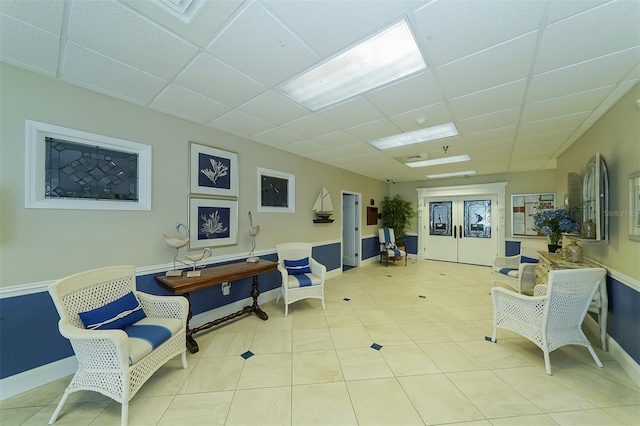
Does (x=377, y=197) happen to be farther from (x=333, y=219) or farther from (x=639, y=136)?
(x=639, y=136)

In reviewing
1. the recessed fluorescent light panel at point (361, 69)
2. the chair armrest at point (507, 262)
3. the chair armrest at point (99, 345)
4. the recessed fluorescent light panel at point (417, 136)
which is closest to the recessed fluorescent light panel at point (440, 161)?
the recessed fluorescent light panel at point (417, 136)

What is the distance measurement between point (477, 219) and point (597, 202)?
14.2 feet

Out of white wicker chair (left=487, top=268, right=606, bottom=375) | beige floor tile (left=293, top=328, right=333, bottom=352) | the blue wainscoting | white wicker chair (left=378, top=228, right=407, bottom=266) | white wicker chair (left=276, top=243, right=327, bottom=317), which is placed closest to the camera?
the blue wainscoting

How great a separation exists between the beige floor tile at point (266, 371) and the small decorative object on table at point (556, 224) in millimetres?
3808

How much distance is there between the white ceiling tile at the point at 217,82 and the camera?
6.02ft

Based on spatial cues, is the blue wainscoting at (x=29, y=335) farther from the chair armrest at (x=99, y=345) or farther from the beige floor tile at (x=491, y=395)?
the beige floor tile at (x=491, y=395)

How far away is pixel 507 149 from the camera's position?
156 inches

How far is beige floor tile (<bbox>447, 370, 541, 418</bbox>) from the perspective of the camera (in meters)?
1.65

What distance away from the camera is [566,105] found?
95.1 inches

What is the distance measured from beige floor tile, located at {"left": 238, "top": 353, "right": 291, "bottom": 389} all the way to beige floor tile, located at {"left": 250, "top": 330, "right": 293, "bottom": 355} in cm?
9

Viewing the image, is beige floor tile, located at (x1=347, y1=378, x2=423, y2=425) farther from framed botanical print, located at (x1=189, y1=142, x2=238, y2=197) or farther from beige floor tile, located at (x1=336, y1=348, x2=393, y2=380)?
framed botanical print, located at (x1=189, y1=142, x2=238, y2=197)

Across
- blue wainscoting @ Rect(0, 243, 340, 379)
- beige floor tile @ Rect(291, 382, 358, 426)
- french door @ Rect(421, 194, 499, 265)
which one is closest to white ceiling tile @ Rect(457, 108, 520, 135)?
beige floor tile @ Rect(291, 382, 358, 426)

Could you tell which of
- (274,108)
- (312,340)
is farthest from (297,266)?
(274,108)

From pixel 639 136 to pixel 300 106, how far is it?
3083 mm
